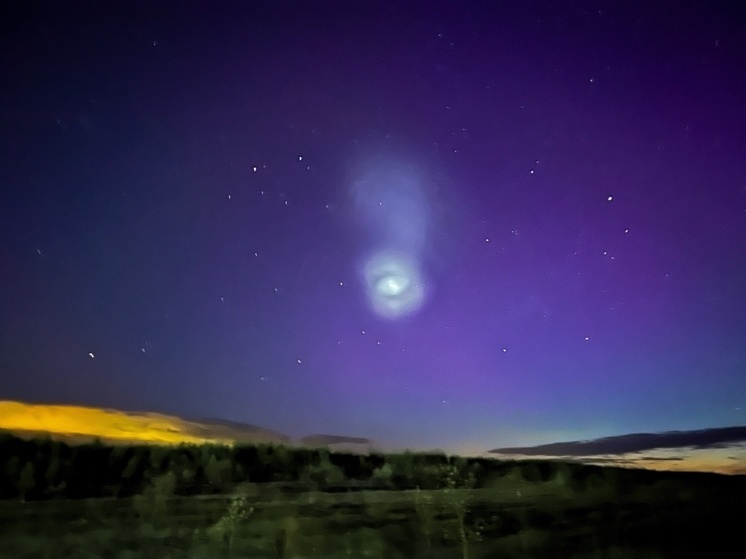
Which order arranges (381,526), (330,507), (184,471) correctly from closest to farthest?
(381,526)
(330,507)
(184,471)

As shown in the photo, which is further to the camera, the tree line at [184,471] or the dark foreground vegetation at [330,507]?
the tree line at [184,471]

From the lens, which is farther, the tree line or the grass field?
the tree line

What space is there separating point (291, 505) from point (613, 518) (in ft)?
25.9

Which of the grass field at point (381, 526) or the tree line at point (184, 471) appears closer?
the grass field at point (381, 526)

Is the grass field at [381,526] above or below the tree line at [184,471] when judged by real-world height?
below

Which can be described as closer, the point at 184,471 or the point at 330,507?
the point at 330,507

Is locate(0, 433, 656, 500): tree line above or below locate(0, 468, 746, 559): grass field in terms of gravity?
above

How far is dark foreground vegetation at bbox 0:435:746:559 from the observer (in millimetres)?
11203

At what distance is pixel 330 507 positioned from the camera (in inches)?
691

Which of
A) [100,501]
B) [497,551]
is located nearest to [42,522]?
[100,501]

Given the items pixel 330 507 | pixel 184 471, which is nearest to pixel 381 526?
pixel 330 507

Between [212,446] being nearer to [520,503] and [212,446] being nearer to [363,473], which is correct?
[363,473]

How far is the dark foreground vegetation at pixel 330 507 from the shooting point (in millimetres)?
11203

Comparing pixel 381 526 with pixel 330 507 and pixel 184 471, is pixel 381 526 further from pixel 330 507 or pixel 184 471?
pixel 184 471
